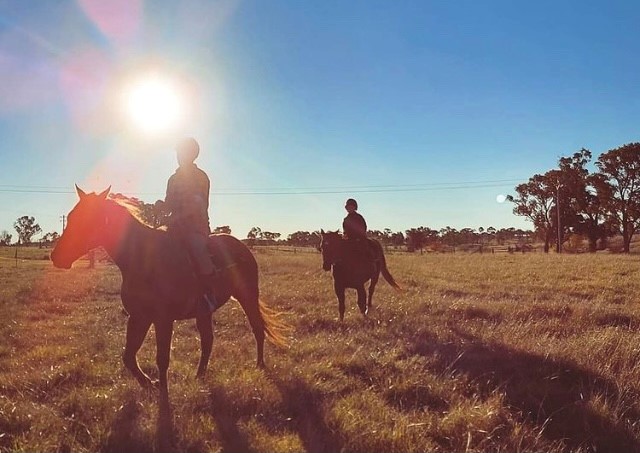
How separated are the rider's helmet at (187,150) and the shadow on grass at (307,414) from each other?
114 inches

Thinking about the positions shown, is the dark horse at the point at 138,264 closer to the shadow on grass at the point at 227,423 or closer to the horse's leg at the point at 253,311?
the shadow on grass at the point at 227,423

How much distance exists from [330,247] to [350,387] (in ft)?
19.4

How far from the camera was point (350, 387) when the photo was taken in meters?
5.66

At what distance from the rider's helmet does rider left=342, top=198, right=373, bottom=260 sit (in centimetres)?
577

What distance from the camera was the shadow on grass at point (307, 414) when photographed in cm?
416

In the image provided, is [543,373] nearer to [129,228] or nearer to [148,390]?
[148,390]

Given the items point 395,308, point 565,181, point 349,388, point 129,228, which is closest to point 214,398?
point 349,388

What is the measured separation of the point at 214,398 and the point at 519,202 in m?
70.8

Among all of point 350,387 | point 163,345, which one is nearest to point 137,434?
point 163,345

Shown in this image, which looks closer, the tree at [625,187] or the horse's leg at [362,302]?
the horse's leg at [362,302]

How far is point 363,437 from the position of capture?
4.19 metres

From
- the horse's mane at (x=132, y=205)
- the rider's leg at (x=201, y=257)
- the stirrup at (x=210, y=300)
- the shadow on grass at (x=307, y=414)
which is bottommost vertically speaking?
the shadow on grass at (x=307, y=414)

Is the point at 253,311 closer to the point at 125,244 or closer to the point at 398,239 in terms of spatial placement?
the point at 125,244

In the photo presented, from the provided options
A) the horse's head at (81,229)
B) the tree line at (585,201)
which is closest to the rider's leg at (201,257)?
the horse's head at (81,229)
